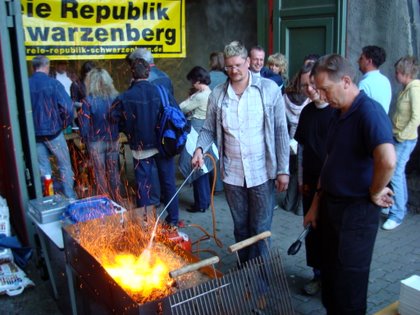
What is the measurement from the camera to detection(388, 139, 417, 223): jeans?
17.7 feet

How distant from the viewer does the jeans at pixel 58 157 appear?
588 cm

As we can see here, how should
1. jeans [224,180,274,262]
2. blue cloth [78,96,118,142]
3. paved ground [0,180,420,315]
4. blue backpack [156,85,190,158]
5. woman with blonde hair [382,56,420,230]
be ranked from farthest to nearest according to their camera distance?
blue cloth [78,96,118,142] → woman with blonde hair [382,56,420,230] → blue backpack [156,85,190,158] → paved ground [0,180,420,315] → jeans [224,180,274,262]

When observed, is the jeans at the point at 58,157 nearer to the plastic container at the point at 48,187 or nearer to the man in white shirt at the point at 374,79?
the plastic container at the point at 48,187

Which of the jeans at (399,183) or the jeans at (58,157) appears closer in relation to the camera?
the jeans at (399,183)

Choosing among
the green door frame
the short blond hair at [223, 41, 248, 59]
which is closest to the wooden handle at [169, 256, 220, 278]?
the short blond hair at [223, 41, 248, 59]

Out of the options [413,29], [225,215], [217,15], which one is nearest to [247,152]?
[225,215]

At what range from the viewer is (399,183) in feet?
17.8

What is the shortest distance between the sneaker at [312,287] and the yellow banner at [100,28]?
14.5 feet

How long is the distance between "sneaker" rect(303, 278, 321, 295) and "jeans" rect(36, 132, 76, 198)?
361 cm

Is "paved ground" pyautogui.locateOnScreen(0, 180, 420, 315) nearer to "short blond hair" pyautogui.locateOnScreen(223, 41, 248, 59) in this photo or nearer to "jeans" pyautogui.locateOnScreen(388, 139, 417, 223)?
"jeans" pyautogui.locateOnScreen(388, 139, 417, 223)

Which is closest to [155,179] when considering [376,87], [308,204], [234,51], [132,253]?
[308,204]

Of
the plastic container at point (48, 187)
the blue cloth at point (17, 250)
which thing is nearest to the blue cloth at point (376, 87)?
the plastic container at point (48, 187)

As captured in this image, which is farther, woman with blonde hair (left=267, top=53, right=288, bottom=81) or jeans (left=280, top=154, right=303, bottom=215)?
woman with blonde hair (left=267, top=53, right=288, bottom=81)

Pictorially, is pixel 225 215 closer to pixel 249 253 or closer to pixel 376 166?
pixel 249 253
